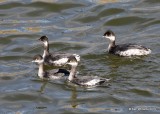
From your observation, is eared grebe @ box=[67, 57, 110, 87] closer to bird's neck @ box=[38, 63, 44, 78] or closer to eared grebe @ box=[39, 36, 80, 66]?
bird's neck @ box=[38, 63, 44, 78]

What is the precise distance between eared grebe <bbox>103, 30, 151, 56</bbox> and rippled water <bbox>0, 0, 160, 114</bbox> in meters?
0.17

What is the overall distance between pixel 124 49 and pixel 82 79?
8.65 ft

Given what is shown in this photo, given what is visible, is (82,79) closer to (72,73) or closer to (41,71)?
(72,73)

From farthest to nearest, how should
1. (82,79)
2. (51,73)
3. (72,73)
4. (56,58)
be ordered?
(56,58) → (51,73) → (72,73) → (82,79)

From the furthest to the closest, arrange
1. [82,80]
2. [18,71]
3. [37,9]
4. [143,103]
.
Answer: [37,9] < [18,71] < [82,80] < [143,103]

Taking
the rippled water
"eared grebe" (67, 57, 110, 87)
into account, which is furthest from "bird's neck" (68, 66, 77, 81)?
the rippled water

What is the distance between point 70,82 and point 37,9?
734 centimetres

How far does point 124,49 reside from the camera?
56.5 ft

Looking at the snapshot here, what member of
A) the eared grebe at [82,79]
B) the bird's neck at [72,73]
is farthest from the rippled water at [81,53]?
the bird's neck at [72,73]

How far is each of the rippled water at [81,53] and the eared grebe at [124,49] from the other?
0.17 m

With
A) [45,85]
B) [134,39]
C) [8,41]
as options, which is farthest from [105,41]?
[45,85]

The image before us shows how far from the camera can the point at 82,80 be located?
15.0m

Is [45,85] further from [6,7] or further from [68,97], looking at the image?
[6,7]

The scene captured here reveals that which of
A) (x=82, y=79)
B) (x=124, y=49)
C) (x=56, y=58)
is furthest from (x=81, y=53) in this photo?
(x=82, y=79)
